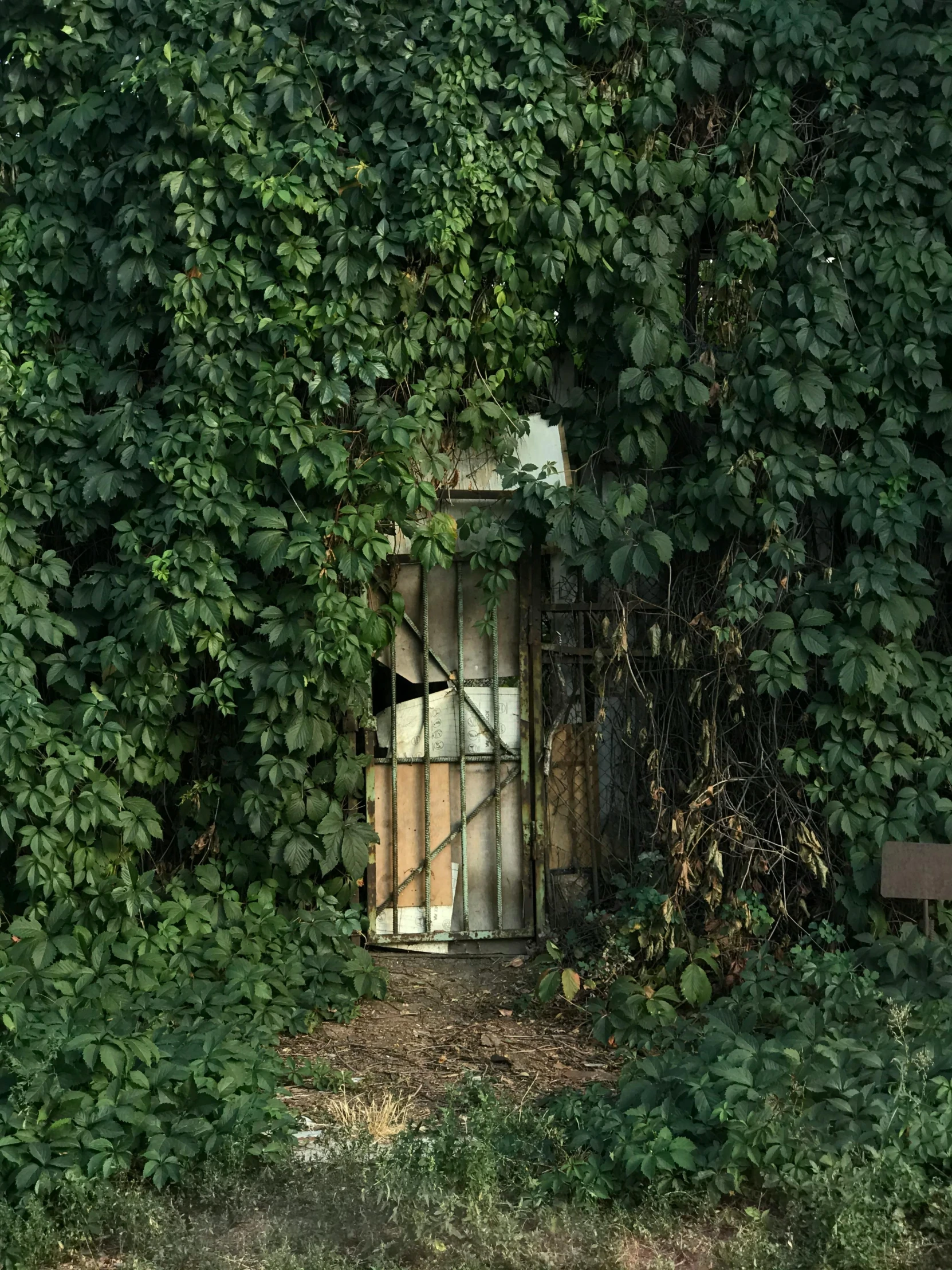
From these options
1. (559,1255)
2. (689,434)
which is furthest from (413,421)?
(559,1255)

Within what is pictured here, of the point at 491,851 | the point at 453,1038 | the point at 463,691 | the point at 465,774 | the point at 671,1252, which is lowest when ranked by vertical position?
the point at 671,1252

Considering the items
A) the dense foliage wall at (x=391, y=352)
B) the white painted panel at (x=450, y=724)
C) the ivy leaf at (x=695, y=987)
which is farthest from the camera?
the white painted panel at (x=450, y=724)

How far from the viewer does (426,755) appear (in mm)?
6684

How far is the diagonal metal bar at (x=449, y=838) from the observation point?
6.69 m

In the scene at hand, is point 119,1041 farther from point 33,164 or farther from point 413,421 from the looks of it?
point 33,164

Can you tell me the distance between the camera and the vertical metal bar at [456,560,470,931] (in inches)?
264

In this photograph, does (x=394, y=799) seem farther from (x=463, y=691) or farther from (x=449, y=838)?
(x=463, y=691)

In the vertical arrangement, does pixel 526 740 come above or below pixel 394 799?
above

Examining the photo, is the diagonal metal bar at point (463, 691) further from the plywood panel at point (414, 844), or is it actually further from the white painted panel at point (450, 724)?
the plywood panel at point (414, 844)

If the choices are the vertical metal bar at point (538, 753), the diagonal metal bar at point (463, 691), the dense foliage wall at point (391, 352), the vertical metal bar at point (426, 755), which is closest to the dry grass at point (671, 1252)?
the dense foliage wall at point (391, 352)

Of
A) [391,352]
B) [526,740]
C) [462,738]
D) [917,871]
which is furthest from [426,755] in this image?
[917,871]

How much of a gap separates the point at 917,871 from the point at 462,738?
241 centimetres

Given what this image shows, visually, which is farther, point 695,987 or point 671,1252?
point 695,987

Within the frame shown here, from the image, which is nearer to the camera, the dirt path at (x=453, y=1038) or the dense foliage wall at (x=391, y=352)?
the dirt path at (x=453, y=1038)
